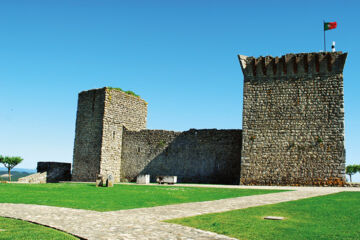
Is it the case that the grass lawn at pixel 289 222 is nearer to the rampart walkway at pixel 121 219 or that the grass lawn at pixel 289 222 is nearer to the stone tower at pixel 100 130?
the rampart walkway at pixel 121 219

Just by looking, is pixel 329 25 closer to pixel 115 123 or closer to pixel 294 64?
pixel 294 64

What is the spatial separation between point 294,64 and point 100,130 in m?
12.4

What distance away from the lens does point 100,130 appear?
23.2 meters

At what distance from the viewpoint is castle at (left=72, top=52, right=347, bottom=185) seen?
712 inches

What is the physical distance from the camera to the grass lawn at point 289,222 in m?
5.71

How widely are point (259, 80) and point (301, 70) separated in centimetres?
222

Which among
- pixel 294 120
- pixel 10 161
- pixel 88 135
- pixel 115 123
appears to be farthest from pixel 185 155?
pixel 10 161

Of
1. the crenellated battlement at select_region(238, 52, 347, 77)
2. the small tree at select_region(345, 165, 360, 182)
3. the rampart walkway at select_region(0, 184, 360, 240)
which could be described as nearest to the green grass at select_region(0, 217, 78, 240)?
the rampart walkway at select_region(0, 184, 360, 240)

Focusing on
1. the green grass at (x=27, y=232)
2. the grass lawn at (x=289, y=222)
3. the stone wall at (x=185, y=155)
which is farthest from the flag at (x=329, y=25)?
the green grass at (x=27, y=232)

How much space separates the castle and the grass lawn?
368 inches

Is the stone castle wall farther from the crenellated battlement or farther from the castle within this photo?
the crenellated battlement

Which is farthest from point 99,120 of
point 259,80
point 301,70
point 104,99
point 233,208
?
point 233,208

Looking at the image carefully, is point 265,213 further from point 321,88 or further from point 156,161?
point 156,161

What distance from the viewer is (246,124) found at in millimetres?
19594
